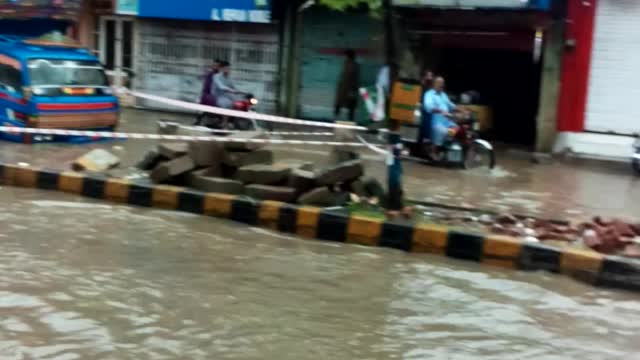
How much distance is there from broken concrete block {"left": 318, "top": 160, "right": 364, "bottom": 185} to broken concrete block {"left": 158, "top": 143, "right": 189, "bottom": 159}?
6.15 feet

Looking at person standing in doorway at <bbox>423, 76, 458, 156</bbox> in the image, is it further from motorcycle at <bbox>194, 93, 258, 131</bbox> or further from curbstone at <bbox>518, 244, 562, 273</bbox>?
curbstone at <bbox>518, 244, 562, 273</bbox>

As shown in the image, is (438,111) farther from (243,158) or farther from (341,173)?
(341,173)

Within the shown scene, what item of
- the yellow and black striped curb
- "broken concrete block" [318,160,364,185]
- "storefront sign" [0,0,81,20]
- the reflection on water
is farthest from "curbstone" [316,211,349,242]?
"storefront sign" [0,0,81,20]

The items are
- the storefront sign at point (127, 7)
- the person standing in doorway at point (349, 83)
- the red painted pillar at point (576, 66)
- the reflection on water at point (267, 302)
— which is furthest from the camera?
the storefront sign at point (127, 7)

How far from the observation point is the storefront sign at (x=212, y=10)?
19531 mm

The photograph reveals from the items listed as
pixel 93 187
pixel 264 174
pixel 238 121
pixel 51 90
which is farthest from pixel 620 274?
pixel 51 90

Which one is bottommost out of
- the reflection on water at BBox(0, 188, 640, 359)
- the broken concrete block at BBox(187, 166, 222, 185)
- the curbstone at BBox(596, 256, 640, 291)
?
the reflection on water at BBox(0, 188, 640, 359)

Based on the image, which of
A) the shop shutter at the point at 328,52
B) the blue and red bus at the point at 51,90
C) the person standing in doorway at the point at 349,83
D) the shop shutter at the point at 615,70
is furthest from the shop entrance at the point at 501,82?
the blue and red bus at the point at 51,90

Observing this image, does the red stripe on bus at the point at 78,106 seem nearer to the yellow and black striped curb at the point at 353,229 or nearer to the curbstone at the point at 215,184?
the yellow and black striped curb at the point at 353,229

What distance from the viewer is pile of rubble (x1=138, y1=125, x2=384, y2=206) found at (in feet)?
30.0

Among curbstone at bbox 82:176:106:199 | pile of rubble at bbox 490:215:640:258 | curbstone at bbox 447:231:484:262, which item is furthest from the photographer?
curbstone at bbox 82:176:106:199

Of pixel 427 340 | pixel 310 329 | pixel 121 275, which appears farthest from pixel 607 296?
pixel 121 275

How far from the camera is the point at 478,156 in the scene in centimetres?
1408

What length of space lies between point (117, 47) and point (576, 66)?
11666 mm
